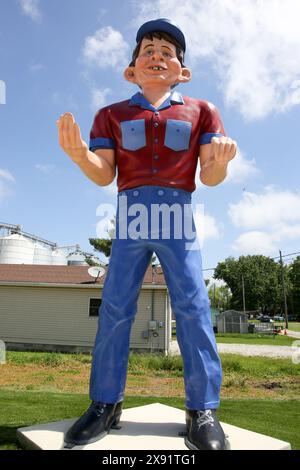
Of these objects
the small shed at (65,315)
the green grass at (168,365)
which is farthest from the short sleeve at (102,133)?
the small shed at (65,315)

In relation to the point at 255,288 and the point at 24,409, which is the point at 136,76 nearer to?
the point at 24,409

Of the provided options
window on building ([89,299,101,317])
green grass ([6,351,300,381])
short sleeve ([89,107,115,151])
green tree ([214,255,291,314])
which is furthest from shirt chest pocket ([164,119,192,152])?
green tree ([214,255,291,314])

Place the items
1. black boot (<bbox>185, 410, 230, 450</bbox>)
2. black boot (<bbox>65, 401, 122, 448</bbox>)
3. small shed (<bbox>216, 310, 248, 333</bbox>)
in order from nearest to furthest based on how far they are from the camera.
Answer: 1. black boot (<bbox>185, 410, 230, 450</bbox>)
2. black boot (<bbox>65, 401, 122, 448</bbox>)
3. small shed (<bbox>216, 310, 248, 333</bbox>)

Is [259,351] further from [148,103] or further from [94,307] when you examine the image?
[148,103]

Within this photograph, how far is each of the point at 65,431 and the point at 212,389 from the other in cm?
102

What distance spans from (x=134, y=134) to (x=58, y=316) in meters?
13.4

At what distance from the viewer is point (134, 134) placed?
280cm

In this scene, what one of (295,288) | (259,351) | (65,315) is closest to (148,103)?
(65,315)

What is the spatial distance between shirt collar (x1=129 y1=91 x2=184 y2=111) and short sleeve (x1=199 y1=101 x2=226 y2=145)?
0.21 metres

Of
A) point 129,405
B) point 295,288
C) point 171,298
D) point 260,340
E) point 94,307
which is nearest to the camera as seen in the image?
point 171,298

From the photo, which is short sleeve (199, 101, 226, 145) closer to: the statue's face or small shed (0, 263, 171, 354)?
the statue's face

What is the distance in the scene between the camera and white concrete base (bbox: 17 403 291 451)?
2336 mm

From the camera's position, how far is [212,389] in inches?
97.7
